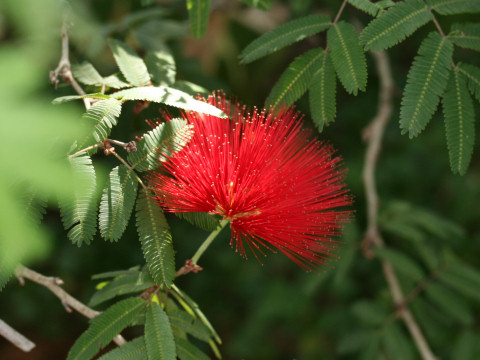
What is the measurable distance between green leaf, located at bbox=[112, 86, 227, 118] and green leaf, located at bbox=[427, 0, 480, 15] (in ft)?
2.89

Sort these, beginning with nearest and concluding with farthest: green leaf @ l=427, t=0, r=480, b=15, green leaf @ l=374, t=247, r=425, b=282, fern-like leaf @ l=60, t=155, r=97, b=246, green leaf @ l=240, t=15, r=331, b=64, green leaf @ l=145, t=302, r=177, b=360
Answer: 1. fern-like leaf @ l=60, t=155, r=97, b=246
2. green leaf @ l=145, t=302, r=177, b=360
3. green leaf @ l=427, t=0, r=480, b=15
4. green leaf @ l=240, t=15, r=331, b=64
5. green leaf @ l=374, t=247, r=425, b=282

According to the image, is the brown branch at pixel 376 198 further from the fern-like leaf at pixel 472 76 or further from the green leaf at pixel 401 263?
the fern-like leaf at pixel 472 76

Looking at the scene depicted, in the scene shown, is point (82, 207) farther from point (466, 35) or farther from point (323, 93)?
point (466, 35)

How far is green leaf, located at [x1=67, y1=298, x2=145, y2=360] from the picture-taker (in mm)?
1581

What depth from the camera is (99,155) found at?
9.75 ft

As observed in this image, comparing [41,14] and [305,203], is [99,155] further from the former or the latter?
[41,14]

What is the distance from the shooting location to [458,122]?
68.1 inches

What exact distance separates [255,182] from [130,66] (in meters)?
0.76

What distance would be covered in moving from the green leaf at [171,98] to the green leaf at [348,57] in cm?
48

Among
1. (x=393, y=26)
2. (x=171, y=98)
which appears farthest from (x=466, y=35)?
(x=171, y=98)

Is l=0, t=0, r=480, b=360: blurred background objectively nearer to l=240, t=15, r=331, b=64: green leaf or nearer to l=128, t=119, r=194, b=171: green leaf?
l=240, t=15, r=331, b=64: green leaf

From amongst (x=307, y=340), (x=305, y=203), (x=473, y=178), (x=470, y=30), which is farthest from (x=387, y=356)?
(x=470, y=30)

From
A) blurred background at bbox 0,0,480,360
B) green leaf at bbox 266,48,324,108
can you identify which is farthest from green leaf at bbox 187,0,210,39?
blurred background at bbox 0,0,480,360

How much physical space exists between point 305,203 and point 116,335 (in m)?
0.74
